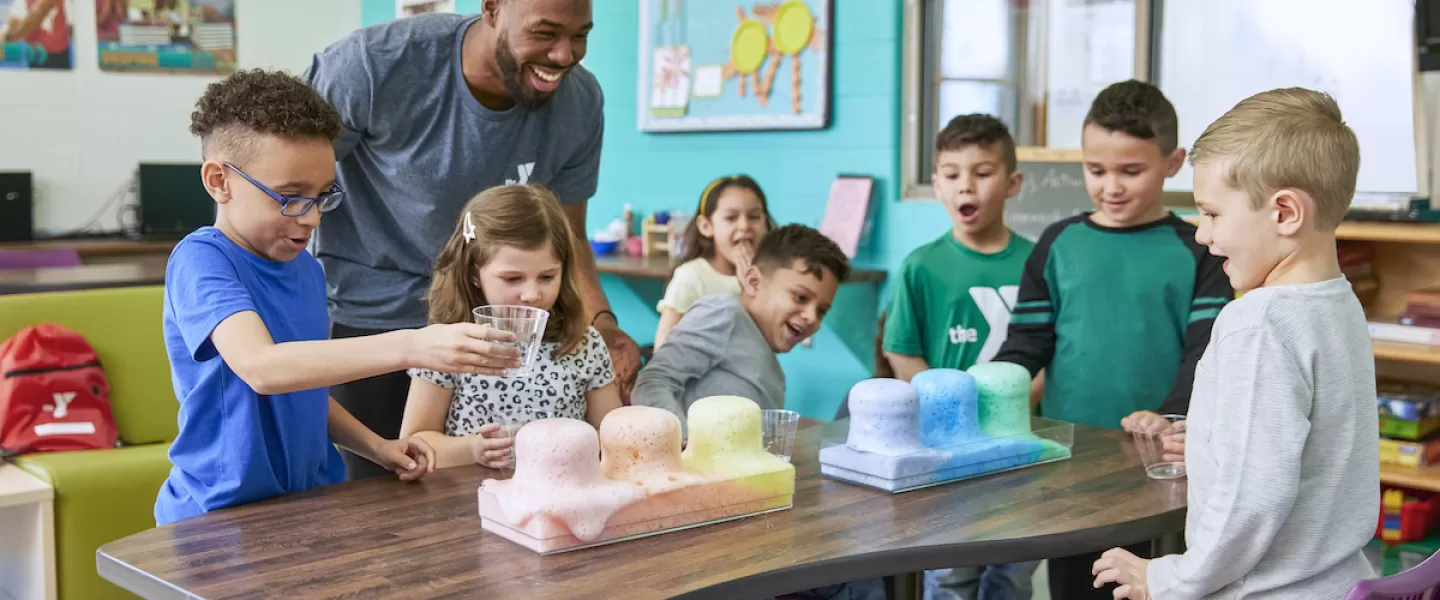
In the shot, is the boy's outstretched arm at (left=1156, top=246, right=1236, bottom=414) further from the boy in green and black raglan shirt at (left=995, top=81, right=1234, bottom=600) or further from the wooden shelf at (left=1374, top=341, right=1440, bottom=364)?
the wooden shelf at (left=1374, top=341, right=1440, bottom=364)

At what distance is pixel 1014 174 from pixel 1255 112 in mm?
1767

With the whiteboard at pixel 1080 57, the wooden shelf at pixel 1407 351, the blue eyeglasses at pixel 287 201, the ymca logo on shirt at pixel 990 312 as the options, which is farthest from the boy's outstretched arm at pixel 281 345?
the whiteboard at pixel 1080 57

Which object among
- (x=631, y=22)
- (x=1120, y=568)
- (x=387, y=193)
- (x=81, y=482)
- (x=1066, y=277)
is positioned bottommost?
(x=81, y=482)

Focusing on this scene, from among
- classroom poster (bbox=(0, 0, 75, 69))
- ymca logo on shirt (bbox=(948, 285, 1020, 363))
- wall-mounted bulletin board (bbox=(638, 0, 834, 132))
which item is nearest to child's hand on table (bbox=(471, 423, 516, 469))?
ymca logo on shirt (bbox=(948, 285, 1020, 363))

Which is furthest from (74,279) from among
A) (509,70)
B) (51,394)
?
(509,70)

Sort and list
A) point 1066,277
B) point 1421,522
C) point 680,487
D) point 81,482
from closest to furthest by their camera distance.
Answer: point 680,487 < point 1066,277 < point 81,482 < point 1421,522

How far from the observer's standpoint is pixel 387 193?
2525mm

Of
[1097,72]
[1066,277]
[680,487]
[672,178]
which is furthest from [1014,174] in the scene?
[672,178]

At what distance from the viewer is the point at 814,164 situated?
5.40 m

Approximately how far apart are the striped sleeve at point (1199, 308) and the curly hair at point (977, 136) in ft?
2.20

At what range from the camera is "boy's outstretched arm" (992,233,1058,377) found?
272 centimetres

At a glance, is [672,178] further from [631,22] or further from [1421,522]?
[1421,522]

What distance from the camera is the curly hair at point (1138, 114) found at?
8.82ft

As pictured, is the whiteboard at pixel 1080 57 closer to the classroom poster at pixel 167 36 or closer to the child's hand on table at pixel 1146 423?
the child's hand on table at pixel 1146 423
